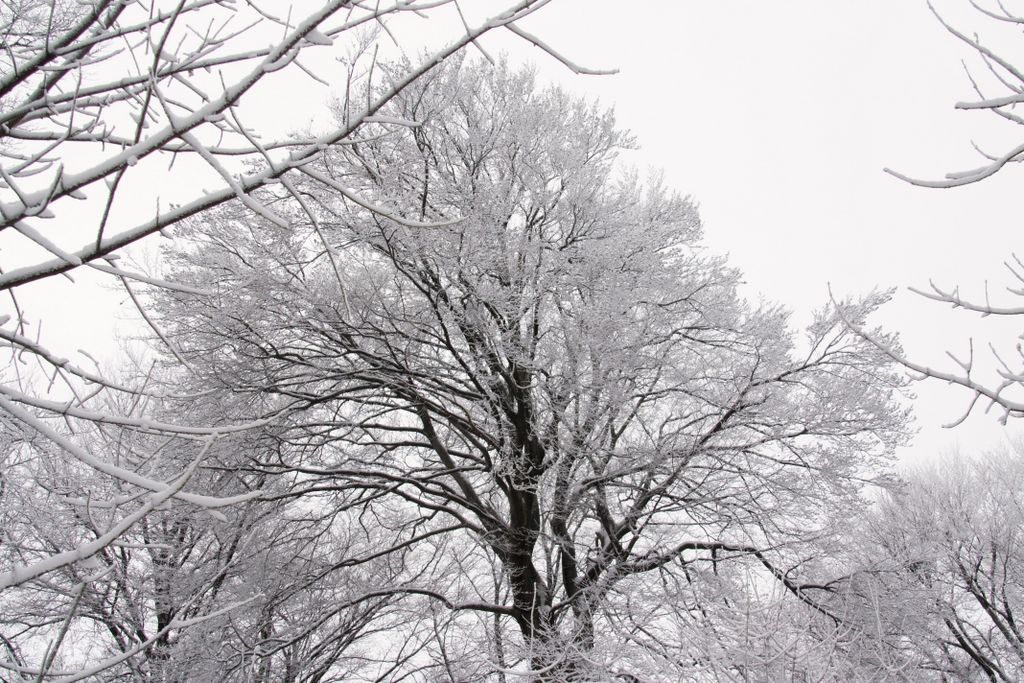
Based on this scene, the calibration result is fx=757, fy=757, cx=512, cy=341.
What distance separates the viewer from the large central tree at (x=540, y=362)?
710 centimetres

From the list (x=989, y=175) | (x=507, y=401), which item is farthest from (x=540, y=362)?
(x=989, y=175)

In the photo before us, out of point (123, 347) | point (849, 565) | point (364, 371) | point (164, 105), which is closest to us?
point (164, 105)

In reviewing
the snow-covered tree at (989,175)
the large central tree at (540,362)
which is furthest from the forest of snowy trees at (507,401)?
the snow-covered tree at (989,175)

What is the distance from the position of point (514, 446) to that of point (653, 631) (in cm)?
220

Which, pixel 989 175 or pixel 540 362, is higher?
pixel 540 362

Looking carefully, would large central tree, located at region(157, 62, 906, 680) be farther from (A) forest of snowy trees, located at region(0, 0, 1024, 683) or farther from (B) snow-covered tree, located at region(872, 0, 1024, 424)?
(B) snow-covered tree, located at region(872, 0, 1024, 424)

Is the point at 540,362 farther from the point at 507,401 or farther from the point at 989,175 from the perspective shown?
the point at 989,175

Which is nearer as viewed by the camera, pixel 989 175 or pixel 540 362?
pixel 989 175

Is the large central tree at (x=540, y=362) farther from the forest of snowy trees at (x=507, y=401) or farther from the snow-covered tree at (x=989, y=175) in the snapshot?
the snow-covered tree at (x=989, y=175)

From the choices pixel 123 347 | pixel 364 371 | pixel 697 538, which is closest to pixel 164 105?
pixel 364 371

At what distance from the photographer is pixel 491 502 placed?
909 centimetres

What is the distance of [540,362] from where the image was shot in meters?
7.67

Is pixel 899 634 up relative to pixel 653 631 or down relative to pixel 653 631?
down

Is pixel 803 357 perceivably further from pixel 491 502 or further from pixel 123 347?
pixel 123 347
